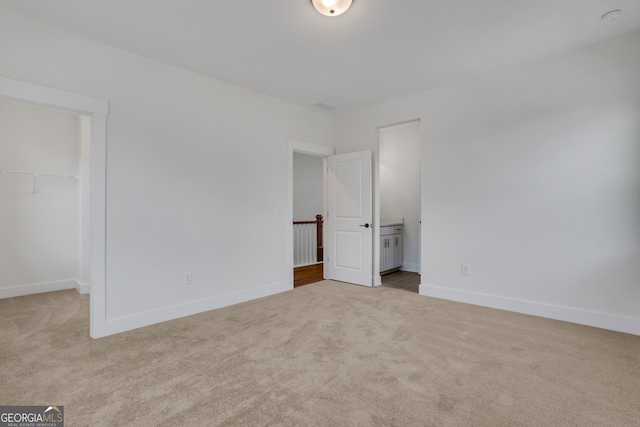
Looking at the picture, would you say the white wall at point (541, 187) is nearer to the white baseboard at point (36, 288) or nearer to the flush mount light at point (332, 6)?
the flush mount light at point (332, 6)

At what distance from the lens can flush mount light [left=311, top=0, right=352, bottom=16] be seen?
7.08ft

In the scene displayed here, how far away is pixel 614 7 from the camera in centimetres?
228

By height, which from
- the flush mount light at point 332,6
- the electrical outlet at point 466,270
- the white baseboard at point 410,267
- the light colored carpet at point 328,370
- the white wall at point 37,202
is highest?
the flush mount light at point 332,6

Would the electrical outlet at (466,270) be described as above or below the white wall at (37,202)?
below

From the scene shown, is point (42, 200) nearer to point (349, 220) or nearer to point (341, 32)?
point (349, 220)

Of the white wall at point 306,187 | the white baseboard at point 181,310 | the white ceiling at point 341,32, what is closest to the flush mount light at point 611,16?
the white ceiling at point 341,32

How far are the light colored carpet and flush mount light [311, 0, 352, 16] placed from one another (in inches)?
103

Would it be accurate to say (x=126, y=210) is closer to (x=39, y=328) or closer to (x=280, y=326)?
(x=39, y=328)

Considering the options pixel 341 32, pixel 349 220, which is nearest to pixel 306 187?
pixel 349 220

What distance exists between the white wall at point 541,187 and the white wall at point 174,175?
217 centimetres

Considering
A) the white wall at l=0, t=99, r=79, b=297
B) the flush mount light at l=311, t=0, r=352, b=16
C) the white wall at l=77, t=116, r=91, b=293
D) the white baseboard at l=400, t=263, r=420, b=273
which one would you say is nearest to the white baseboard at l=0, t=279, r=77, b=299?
the white wall at l=0, t=99, r=79, b=297

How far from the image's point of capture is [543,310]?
3086mm

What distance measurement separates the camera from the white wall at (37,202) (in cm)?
391

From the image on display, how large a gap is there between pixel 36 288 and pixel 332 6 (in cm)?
512
